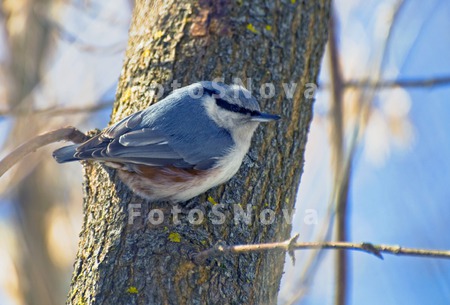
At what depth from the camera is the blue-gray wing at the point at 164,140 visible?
10.5ft

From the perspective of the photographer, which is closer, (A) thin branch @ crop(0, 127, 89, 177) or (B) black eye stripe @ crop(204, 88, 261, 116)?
(A) thin branch @ crop(0, 127, 89, 177)

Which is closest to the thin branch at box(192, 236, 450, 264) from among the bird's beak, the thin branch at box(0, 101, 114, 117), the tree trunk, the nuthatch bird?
the tree trunk

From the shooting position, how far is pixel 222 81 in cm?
349

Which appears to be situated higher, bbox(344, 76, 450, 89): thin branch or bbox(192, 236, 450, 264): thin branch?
bbox(344, 76, 450, 89): thin branch

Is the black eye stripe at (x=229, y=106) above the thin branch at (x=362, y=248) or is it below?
above

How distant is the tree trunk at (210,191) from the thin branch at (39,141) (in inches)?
7.7

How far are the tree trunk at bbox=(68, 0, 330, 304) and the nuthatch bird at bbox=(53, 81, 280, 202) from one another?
0.08 meters

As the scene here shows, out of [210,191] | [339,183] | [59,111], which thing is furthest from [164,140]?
[59,111]

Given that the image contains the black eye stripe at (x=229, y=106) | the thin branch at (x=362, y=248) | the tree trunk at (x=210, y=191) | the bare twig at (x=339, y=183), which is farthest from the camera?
the black eye stripe at (x=229, y=106)

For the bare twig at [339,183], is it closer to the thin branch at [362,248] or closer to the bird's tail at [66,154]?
the thin branch at [362,248]

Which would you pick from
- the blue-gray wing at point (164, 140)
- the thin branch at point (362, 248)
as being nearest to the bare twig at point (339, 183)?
the blue-gray wing at point (164, 140)

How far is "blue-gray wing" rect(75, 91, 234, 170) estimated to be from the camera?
321 centimetres

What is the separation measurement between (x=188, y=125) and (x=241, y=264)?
898mm

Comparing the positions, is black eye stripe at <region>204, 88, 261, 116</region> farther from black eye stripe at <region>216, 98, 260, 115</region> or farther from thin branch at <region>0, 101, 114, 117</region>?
thin branch at <region>0, 101, 114, 117</region>
